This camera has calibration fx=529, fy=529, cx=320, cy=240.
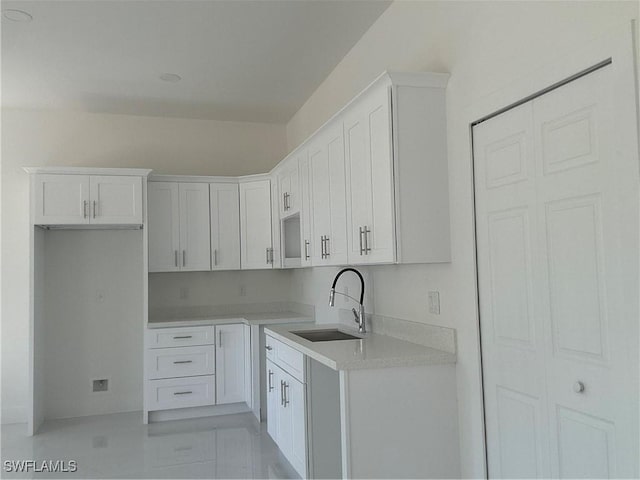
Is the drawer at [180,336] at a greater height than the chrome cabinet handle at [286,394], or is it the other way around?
the drawer at [180,336]

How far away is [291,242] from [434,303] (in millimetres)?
2291

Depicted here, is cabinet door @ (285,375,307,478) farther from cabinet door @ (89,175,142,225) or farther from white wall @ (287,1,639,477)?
cabinet door @ (89,175,142,225)

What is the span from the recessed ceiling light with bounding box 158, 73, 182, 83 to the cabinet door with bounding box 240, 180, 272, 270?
1220 millimetres

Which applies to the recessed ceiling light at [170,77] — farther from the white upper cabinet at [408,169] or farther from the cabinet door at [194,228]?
→ the white upper cabinet at [408,169]

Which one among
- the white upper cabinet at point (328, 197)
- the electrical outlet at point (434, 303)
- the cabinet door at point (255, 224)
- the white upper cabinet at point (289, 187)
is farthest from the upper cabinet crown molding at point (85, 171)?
the electrical outlet at point (434, 303)

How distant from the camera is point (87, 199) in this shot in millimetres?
4699

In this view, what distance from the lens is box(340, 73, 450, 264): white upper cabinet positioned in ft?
8.50

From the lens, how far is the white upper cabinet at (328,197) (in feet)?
10.6

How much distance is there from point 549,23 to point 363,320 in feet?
7.00

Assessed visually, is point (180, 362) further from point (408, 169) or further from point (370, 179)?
point (408, 169)

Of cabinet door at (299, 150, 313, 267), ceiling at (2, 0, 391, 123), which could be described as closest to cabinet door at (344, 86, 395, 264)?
cabinet door at (299, 150, 313, 267)

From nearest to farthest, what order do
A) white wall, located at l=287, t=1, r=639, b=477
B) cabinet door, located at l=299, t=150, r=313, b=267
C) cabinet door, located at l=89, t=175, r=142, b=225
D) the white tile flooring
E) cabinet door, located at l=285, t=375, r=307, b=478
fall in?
white wall, located at l=287, t=1, r=639, b=477, cabinet door, located at l=285, t=375, r=307, b=478, the white tile flooring, cabinet door, located at l=299, t=150, r=313, b=267, cabinet door, located at l=89, t=175, r=142, b=225

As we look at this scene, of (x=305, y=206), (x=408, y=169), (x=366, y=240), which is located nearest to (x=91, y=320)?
(x=305, y=206)

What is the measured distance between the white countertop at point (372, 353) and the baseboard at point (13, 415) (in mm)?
3127
